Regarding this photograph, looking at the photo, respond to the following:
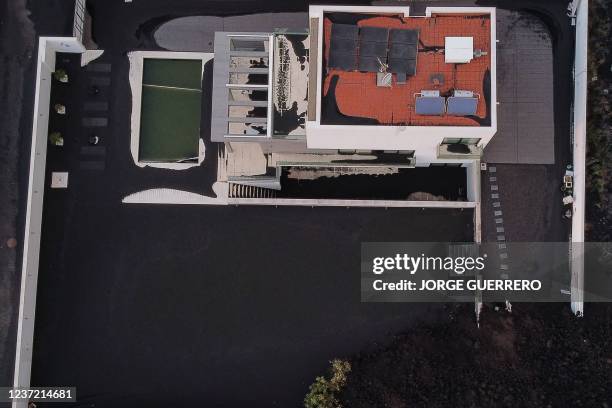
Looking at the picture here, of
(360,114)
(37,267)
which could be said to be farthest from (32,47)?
(360,114)

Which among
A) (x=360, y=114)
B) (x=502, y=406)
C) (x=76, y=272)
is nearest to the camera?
(x=360, y=114)

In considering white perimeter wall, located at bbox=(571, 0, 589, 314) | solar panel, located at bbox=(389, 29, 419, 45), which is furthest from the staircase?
white perimeter wall, located at bbox=(571, 0, 589, 314)

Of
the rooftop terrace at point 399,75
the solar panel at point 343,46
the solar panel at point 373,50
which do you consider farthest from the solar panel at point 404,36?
the solar panel at point 343,46

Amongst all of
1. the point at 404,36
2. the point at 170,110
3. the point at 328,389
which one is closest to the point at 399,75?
the point at 404,36

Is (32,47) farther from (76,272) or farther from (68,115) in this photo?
(76,272)

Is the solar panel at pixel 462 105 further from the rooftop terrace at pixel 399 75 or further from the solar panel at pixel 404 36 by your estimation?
the solar panel at pixel 404 36

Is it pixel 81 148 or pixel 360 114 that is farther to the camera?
pixel 81 148

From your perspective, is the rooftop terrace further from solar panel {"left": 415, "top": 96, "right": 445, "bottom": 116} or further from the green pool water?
the green pool water
